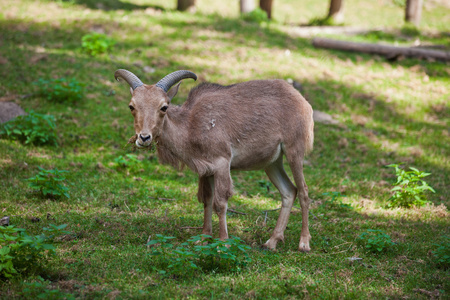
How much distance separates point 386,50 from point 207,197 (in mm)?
13133

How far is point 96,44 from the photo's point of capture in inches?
577

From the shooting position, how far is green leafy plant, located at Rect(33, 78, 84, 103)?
461 inches

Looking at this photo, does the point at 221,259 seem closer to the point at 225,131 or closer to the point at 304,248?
the point at 304,248

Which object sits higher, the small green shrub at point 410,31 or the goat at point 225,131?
the small green shrub at point 410,31

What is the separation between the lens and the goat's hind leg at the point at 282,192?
725 cm

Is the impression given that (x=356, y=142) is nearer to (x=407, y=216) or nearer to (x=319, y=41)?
(x=407, y=216)

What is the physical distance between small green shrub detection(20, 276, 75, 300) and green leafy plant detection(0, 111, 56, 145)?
18.3 ft

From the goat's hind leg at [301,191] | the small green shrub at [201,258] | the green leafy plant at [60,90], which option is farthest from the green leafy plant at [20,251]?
the green leafy plant at [60,90]

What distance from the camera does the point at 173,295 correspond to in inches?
197

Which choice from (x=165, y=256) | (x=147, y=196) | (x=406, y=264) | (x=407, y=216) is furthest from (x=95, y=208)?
(x=407, y=216)

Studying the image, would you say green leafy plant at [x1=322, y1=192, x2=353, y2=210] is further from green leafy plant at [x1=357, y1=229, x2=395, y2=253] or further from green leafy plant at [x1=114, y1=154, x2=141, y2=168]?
green leafy plant at [x1=114, y1=154, x2=141, y2=168]

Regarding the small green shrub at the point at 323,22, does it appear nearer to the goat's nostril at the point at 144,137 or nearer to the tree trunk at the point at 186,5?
the tree trunk at the point at 186,5

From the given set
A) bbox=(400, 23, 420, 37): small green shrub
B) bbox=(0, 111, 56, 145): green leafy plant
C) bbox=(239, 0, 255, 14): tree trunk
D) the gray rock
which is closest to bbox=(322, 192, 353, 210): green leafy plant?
bbox=(0, 111, 56, 145): green leafy plant

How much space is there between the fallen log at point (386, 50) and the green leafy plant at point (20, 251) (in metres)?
15.3
